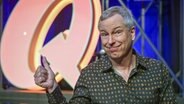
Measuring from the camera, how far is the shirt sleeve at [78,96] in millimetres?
1433

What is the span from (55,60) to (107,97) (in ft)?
6.32

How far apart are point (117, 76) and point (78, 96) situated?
0.17 metres

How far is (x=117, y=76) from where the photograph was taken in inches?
57.8

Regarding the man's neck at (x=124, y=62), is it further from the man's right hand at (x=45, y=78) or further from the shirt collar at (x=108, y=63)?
the man's right hand at (x=45, y=78)

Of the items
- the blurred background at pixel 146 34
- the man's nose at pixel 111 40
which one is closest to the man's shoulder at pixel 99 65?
the man's nose at pixel 111 40

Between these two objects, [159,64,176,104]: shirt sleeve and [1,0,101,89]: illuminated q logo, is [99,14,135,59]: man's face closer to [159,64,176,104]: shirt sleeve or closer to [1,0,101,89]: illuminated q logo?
[159,64,176,104]: shirt sleeve

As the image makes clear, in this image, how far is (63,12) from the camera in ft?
10.9

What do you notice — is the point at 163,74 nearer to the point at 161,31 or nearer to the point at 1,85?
the point at 1,85

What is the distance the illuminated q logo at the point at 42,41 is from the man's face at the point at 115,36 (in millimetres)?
1707

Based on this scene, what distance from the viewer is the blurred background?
3287 mm

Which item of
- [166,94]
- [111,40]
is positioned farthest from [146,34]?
[111,40]

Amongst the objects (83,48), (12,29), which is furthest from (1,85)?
(83,48)

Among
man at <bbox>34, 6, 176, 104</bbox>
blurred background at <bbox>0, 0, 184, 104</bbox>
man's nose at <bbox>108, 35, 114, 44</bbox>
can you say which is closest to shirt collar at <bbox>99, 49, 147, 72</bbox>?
man at <bbox>34, 6, 176, 104</bbox>

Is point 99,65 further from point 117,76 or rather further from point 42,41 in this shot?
point 42,41
